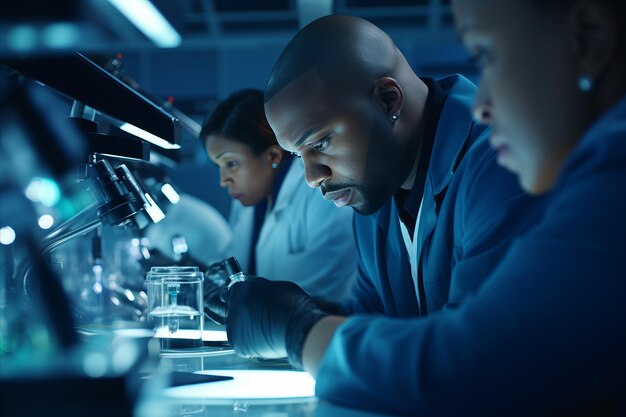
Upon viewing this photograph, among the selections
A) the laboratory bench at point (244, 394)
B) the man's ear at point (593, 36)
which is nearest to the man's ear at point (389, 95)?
the laboratory bench at point (244, 394)

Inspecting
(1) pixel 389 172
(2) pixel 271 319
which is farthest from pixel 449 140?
(2) pixel 271 319

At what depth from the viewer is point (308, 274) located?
249cm

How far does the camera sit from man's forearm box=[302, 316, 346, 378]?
96 cm

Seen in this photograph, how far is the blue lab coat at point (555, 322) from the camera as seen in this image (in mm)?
691

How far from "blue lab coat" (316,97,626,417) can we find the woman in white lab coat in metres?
1.67

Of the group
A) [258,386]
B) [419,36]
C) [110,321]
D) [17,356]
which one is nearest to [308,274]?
[110,321]

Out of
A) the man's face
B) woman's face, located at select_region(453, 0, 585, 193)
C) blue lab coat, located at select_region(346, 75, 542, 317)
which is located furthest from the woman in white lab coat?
woman's face, located at select_region(453, 0, 585, 193)

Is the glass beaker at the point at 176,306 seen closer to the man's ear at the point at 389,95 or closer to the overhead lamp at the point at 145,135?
the overhead lamp at the point at 145,135

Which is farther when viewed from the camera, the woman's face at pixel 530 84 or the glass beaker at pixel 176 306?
the glass beaker at pixel 176 306

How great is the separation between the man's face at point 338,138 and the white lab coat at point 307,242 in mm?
1008

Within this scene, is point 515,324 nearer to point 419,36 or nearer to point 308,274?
point 308,274

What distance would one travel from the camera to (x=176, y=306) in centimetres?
156

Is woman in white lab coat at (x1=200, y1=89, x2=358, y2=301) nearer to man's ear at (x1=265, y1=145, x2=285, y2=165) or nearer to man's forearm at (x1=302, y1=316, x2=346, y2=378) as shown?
man's ear at (x1=265, y1=145, x2=285, y2=165)

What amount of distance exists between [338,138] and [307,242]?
1276 millimetres
